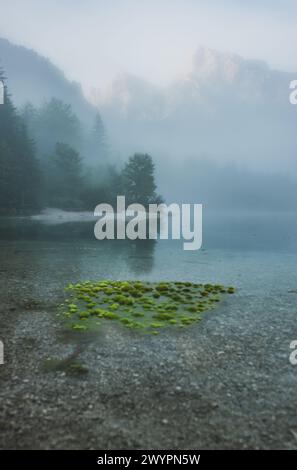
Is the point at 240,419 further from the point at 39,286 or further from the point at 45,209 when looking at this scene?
the point at 45,209

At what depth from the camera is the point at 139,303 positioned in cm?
1788

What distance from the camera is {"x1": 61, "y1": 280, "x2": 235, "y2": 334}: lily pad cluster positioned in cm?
1504

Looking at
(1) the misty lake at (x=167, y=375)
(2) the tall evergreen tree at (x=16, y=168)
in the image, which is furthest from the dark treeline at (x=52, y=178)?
(1) the misty lake at (x=167, y=375)

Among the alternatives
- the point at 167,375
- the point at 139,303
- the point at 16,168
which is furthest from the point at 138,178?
the point at 167,375

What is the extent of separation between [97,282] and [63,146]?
70215mm

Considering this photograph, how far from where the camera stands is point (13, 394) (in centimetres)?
912

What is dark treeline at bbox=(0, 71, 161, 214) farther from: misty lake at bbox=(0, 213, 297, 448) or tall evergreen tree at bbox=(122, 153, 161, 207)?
misty lake at bbox=(0, 213, 297, 448)

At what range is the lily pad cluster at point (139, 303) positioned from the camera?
15.0 m

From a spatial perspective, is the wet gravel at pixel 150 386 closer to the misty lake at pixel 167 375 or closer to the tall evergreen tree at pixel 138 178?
the misty lake at pixel 167 375

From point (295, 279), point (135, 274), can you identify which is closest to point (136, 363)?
point (135, 274)

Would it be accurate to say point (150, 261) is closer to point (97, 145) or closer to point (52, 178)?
point (52, 178)

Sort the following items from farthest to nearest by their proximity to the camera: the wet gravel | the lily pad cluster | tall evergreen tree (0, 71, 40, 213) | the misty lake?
tall evergreen tree (0, 71, 40, 213) → the lily pad cluster → the misty lake → the wet gravel

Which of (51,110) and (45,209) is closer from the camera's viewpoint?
(45,209)

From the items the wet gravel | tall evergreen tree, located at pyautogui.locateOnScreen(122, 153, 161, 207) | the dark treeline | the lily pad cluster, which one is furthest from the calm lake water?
tall evergreen tree, located at pyautogui.locateOnScreen(122, 153, 161, 207)
